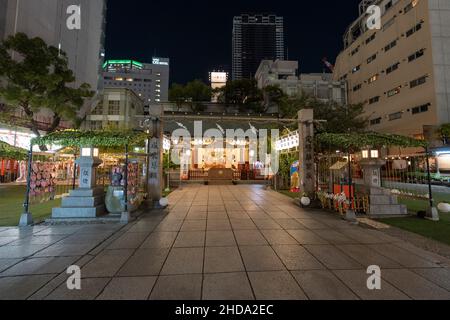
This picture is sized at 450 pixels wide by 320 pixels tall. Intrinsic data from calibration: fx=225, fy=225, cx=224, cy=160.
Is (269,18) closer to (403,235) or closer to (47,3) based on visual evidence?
(47,3)

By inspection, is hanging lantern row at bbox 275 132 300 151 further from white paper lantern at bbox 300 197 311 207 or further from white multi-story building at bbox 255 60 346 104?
white multi-story building at bbox 255 60 346 104

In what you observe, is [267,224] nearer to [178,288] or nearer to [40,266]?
[178,288]

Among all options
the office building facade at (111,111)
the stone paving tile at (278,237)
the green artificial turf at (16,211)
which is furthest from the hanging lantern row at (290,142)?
the office building facade at (111,111)

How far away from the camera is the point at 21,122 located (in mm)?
16406

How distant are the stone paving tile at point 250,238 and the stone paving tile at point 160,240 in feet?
5.48

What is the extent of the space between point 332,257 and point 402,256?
1463mm

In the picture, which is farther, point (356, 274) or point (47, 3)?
point (47, 3)

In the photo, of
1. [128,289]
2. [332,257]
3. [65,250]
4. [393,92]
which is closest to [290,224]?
[332,257]

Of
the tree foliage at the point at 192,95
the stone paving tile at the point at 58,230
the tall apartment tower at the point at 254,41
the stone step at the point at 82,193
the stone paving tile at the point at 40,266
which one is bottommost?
the stone paving tile at the point at 40,266

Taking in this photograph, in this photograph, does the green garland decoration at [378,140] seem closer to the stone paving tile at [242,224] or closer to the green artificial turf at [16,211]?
the stone paving tile at [242,224]

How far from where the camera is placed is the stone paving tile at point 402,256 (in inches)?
166

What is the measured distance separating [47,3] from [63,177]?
67.8ft
